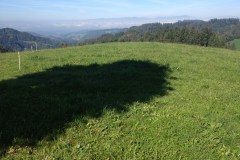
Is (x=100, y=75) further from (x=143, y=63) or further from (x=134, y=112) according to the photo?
(x=134, y=112)

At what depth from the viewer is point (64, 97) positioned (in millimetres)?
10680

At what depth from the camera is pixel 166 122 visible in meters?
8.78

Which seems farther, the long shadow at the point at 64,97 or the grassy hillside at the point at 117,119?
the long shadow at the point at 64,97

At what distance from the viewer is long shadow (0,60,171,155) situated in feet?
25.4

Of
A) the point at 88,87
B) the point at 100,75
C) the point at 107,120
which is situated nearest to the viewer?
the point at 107,120

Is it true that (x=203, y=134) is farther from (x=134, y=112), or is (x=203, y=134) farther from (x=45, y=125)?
(x=45, y=125)

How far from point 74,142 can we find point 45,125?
1064 mm

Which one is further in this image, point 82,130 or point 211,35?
point 211,35

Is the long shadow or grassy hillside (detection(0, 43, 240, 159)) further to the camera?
the long shadow

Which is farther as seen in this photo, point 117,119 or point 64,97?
point 64,97

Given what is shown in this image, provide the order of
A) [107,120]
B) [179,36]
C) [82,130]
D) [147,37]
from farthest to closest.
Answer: [147,37] → [179,36] → [107,120] → [82,130]

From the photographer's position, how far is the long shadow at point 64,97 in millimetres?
7742

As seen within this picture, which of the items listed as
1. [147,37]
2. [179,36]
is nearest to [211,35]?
[179,36]

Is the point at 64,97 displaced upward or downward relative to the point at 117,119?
upward
